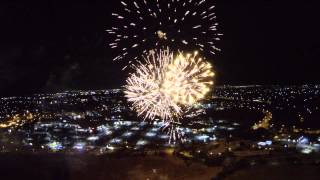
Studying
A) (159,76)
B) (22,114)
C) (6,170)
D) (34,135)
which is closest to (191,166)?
(159,76)

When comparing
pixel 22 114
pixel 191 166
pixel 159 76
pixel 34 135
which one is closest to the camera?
pixel 159 76

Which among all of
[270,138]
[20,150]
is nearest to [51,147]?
[20,150]

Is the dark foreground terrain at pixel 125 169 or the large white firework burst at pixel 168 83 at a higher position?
the large white firework burst at pixel 168 83

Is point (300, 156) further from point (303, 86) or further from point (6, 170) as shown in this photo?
point (303, 86)

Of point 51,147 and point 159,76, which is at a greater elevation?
point 159,76

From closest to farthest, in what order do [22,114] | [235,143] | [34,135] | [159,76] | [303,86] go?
[159,76], [235,143], [34,135], [22,114], [303,86]

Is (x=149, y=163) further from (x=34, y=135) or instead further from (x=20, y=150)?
(x=34, y=135)

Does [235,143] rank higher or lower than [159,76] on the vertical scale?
lower

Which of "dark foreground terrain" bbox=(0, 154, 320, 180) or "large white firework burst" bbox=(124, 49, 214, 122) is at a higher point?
"large white firework burst" bbox=(124, 49, 214, 122)

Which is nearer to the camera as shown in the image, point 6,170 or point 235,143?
point 6,170
